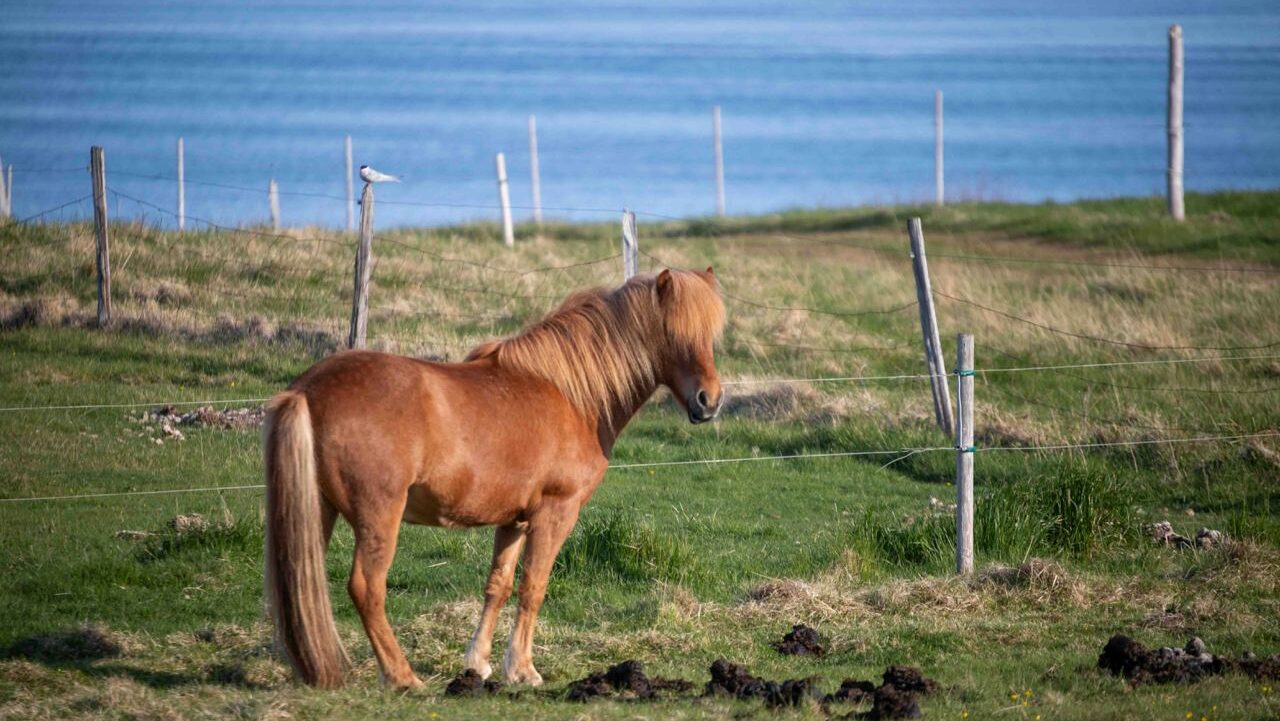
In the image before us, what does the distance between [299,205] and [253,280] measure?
3294cm

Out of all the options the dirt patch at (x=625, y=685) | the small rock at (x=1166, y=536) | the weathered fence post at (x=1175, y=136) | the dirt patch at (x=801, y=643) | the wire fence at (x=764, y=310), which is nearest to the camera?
the dirt patch at (x=625, y=685)

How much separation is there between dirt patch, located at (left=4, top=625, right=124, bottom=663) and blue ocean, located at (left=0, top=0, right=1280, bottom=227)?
7.08 metres

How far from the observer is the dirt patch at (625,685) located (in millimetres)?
5652

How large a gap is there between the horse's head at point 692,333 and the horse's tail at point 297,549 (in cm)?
184

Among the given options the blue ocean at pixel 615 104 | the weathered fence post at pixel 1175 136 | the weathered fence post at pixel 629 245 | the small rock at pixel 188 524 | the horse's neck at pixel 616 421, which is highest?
the blue ocean at pixel 615 104

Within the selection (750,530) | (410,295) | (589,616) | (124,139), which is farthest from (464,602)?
(124,139)

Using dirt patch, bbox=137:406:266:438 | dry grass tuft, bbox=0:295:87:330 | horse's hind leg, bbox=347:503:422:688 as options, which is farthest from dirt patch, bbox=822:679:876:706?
dry grass tuft, bbox=0:295:87:330

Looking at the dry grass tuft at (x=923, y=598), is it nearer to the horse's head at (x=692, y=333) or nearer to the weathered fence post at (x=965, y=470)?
the weathered fence post at (x=965, y=470)

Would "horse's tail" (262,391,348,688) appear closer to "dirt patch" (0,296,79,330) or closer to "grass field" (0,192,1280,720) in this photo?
"grass field" (0,192,1280,720)

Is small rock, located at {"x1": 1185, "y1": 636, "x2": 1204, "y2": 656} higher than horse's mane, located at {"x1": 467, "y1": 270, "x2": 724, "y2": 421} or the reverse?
the reverse

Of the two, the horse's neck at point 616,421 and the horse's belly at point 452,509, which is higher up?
the horse's neck at point 616,421

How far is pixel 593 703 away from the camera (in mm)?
5562

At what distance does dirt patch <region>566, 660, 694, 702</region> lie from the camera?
5.65m

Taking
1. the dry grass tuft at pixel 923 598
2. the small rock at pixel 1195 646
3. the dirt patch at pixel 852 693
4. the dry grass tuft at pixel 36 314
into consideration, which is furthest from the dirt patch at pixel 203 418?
the small rock at pixel 1195 646
